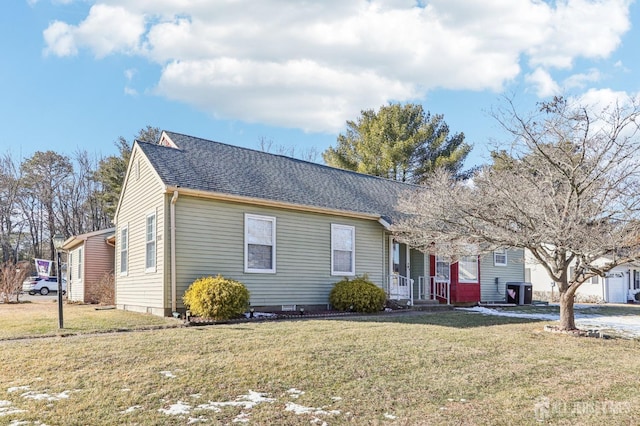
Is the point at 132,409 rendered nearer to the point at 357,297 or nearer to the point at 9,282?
the point at 357,297

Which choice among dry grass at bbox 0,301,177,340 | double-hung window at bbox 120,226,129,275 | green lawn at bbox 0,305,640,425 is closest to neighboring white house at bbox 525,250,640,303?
green lawn at bbox 0,305,640,425

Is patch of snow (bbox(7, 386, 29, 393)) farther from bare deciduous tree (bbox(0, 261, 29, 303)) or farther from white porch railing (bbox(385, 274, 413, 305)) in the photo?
bare deciduous tree (bbox(0, 261, 29, 303))

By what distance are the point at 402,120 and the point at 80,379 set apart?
2987 centimetres

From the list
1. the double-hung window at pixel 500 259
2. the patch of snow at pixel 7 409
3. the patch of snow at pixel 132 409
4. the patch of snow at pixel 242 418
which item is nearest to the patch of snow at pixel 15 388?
the patch of snow at pixel 7 409

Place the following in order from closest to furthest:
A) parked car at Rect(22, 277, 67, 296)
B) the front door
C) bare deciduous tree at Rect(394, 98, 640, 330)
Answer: bare deciduous tree at Rect(394, 98, 640, 330) < the front door < parked car at Rect(22, 277, 67, 296)

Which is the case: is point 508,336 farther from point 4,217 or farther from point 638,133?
point 4,217

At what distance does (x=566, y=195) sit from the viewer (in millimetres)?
9367

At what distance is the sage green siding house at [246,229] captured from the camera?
1190cm

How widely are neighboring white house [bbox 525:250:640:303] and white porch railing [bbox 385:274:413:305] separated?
12601mm

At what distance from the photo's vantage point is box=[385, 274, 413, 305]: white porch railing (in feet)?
52.0

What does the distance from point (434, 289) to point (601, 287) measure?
14149 millimetres

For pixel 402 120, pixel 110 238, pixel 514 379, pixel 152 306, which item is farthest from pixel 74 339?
pixel 402 120

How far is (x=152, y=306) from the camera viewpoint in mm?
12359

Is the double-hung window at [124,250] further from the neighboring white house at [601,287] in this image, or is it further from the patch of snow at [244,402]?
the neighboring white house at [601,287]
